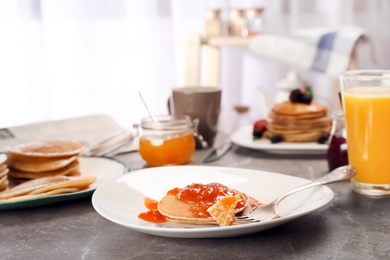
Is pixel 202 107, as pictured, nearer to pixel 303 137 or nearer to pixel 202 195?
pixel 303 137

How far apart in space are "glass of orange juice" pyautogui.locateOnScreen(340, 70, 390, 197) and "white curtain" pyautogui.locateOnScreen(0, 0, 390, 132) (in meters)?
1.24

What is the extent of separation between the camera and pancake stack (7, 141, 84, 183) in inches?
44.1

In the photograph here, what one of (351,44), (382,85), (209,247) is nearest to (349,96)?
(382,85)

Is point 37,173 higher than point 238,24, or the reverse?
point 238,24

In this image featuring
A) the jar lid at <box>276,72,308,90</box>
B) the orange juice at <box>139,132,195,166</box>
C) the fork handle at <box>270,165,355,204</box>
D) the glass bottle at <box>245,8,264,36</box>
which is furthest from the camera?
the glass bottle at <box>245,8,264,36</box>

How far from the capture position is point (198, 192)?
0.89m

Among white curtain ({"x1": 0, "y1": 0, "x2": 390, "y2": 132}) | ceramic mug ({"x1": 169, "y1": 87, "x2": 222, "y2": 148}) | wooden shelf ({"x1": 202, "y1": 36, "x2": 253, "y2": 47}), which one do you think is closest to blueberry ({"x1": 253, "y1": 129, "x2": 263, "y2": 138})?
ceramic mug ({"x1": 169, "y1": 87, "x2": 222, "y2": 148})

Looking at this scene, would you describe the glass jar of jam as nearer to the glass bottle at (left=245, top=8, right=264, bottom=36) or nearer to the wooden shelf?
the wooden shelf

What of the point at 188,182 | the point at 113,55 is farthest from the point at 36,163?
the point at 113,55

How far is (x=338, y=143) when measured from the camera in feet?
3.93

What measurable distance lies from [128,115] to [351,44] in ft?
3.62

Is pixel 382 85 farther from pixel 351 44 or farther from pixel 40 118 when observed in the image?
pixel 40 118

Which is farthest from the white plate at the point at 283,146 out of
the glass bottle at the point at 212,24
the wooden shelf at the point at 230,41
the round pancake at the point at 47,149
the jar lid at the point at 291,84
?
Result: the glass bottle at the point at 212,24

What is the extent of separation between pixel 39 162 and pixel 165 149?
0.30 metres
